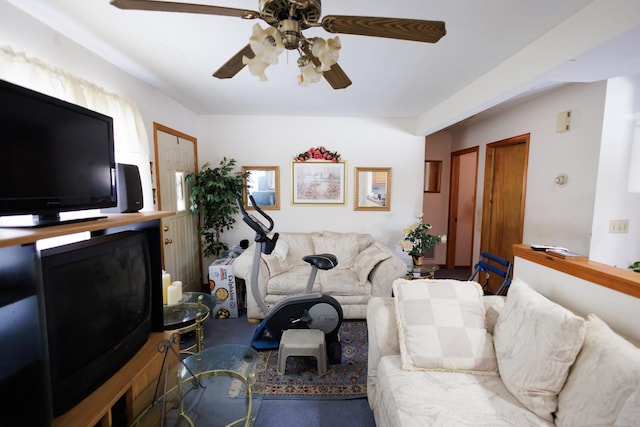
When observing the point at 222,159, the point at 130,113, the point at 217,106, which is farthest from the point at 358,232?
the point at 130,113

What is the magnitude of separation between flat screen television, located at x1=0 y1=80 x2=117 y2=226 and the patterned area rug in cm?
164

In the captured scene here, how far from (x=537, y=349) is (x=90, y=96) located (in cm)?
296

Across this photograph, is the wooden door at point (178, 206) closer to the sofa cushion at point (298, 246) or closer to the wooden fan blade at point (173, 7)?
the sofa cushion at point (298, 246)

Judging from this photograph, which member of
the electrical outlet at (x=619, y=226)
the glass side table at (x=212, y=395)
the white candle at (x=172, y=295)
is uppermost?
the electrical outlet at (x=619, y=226)

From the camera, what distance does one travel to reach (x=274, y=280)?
2.73 metres

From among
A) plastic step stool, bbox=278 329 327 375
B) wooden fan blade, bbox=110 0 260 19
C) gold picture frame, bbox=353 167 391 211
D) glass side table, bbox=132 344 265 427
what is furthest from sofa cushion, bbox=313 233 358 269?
wooden fan blade, bbox=110 0 260 19

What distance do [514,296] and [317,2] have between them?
1.73 metres

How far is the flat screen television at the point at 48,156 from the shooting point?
0.82 metres

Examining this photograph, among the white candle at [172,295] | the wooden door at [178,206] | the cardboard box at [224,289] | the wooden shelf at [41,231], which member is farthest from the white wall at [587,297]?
the wooden door at [178,206]

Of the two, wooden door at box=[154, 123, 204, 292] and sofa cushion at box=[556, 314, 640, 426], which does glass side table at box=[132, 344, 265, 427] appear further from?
wooden door at box=[154, 123, 204, 292]

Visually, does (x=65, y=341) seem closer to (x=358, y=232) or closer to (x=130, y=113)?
(x=130, y=113)

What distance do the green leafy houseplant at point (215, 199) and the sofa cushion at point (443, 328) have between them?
2.32 m

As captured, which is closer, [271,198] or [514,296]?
[514,296]

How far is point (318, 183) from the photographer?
361 cm
